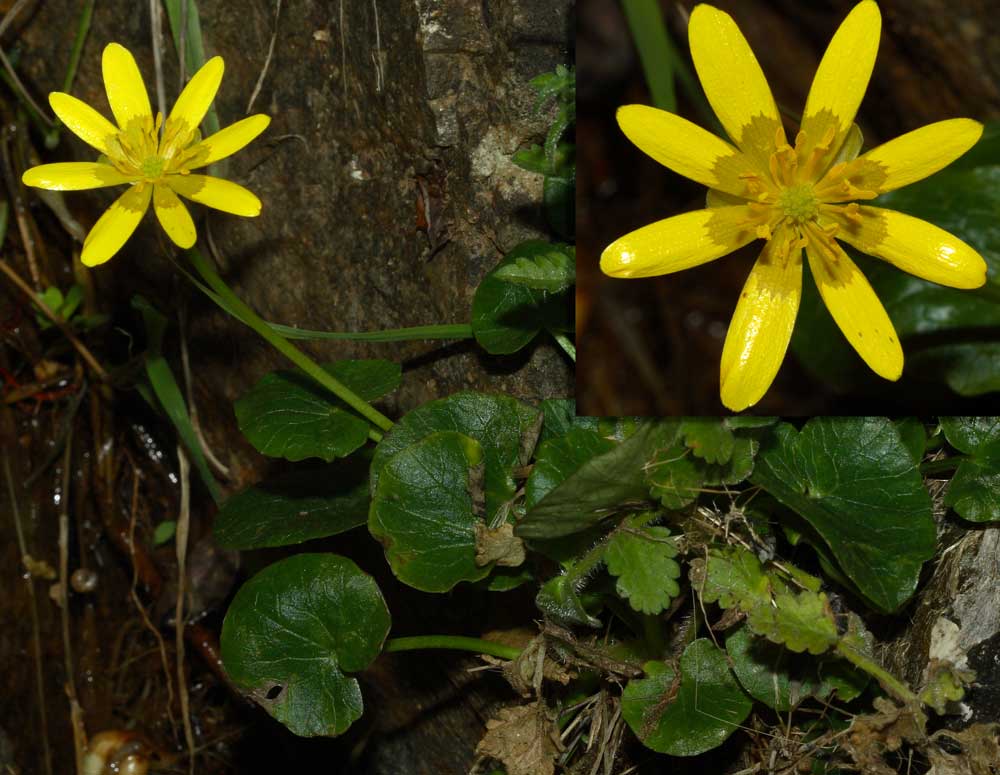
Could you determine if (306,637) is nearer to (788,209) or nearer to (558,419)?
(558,419)

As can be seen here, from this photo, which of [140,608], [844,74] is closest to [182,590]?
[140,608]

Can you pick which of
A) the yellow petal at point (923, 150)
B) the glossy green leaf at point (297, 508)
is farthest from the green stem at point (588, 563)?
the yellow petal at point (923, 150)

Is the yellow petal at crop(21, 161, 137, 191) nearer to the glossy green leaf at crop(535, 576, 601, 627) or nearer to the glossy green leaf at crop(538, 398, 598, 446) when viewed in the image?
the glossy green leaf at crop(538, 398, 598, 446)

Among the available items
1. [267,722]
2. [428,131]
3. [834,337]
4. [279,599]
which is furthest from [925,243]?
[267,722]

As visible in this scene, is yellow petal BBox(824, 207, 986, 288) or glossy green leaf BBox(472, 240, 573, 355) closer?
yellow petal BBox(824, 207, 986, 288)

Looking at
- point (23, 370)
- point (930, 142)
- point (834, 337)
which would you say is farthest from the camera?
point (23, 370)

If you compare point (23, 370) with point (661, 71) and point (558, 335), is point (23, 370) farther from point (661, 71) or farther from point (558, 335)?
point (661, 71)

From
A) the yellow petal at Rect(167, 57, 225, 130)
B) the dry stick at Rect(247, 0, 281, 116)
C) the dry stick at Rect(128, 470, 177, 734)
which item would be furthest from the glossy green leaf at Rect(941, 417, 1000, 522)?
the dry stick at Rect(128, 470, 177, 734)
